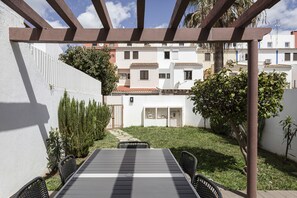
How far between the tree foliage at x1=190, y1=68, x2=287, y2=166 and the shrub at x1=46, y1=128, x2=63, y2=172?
3891 mm

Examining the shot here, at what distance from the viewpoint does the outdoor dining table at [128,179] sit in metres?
2.34

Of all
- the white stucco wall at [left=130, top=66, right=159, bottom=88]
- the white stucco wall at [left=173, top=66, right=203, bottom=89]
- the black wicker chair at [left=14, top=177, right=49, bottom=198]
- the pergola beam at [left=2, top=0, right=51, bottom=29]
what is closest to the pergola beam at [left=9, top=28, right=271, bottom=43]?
the pergola beam at [left=2, top=0, right=51, bottom=29]

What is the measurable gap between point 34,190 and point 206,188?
167 cm

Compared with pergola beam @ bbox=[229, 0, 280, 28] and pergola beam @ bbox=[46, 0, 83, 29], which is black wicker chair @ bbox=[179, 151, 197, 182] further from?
pergola beam @ bbox=[46, 0, 83, 29]

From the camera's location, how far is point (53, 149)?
20.3ft

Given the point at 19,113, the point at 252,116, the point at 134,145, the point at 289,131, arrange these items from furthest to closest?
the point at 289,131 < the point at 134,145 < the point at 19,113 < the point at 252,116

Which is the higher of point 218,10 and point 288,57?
point 288,57

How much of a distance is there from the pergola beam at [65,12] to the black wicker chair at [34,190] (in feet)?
6.83

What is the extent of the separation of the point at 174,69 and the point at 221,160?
2072 cm

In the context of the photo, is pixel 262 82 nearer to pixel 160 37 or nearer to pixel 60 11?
pixel 160 37

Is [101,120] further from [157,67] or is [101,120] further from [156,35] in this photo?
[157,67]

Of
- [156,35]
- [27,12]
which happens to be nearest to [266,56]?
[156,35]

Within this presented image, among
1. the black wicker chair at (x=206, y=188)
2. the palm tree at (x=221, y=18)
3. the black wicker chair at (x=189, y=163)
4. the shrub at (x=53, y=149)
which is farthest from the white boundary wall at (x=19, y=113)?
the palm tree at (x=221, y=18)

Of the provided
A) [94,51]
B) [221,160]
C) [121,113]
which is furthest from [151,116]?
[221,160]
